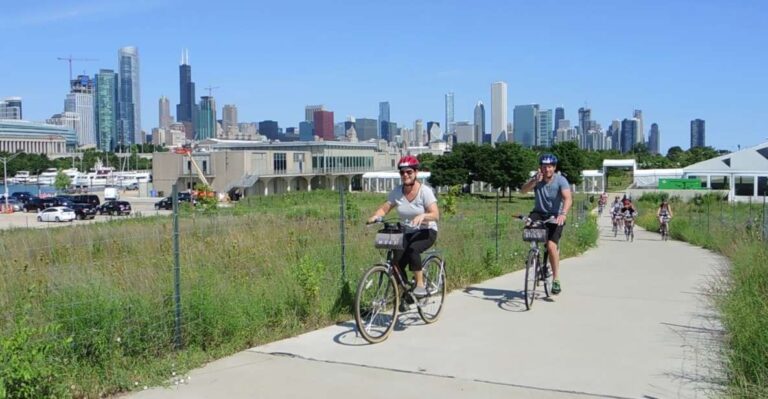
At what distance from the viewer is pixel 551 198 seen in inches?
380

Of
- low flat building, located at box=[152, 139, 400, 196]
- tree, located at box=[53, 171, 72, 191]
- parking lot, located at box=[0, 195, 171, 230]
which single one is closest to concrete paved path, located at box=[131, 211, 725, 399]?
parking lot, located at box=[0, 195, 171, 230]

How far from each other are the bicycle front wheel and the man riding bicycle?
9.38ft

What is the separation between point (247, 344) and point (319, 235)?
4.03 meters

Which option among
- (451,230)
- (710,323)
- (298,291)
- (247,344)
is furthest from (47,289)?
(451,230)

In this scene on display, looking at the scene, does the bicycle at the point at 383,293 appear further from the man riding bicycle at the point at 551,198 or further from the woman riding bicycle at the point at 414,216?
the man riding bicycle at the point at 551,198

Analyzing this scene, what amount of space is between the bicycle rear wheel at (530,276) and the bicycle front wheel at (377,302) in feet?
7.36

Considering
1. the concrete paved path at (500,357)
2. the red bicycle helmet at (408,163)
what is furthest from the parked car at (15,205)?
the red bicycle helmet at (408,163)

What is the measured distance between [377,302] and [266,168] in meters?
102

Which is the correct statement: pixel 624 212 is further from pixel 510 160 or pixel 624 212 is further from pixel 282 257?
pixel 510 160

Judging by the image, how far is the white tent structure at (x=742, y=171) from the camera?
73625 mm

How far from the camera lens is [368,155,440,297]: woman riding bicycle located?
7.76m

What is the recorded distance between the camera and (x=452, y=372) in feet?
20.9

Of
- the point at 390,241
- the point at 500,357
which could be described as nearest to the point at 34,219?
the point at 390,241

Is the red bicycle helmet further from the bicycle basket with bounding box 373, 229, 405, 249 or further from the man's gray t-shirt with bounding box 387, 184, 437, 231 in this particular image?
the bicycle basket with bounding box 373, 229, 405, 249
